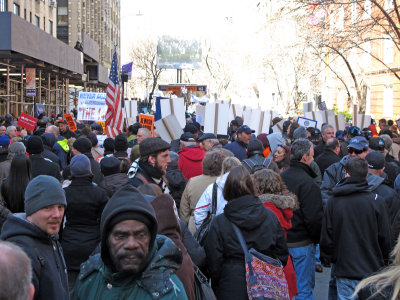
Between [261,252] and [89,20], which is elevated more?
[89,20]

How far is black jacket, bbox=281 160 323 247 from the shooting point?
6082mm

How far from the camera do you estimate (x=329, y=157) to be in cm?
910

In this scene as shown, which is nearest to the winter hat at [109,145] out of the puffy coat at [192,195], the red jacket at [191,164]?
the red jacket at [191,164]

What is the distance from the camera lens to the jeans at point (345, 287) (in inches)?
209

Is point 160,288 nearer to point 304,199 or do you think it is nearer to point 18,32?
point 304,199

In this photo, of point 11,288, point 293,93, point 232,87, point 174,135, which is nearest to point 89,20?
point 232,87

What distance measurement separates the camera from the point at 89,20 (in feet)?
202

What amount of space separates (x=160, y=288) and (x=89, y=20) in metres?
61.8

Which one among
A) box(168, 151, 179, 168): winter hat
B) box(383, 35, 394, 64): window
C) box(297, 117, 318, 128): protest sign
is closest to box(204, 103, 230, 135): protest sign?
box(297, 117, 318, 128): protest sign

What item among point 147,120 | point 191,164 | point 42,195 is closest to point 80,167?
point 42,195

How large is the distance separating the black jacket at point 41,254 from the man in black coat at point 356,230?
280 cm

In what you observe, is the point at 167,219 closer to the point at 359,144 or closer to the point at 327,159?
the point at 359,144

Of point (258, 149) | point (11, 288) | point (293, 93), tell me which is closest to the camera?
point (11, 288)

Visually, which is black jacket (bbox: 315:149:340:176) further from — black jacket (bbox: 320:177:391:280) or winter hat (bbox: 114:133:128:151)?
black jacket (bbox: 320:177:391:280)
